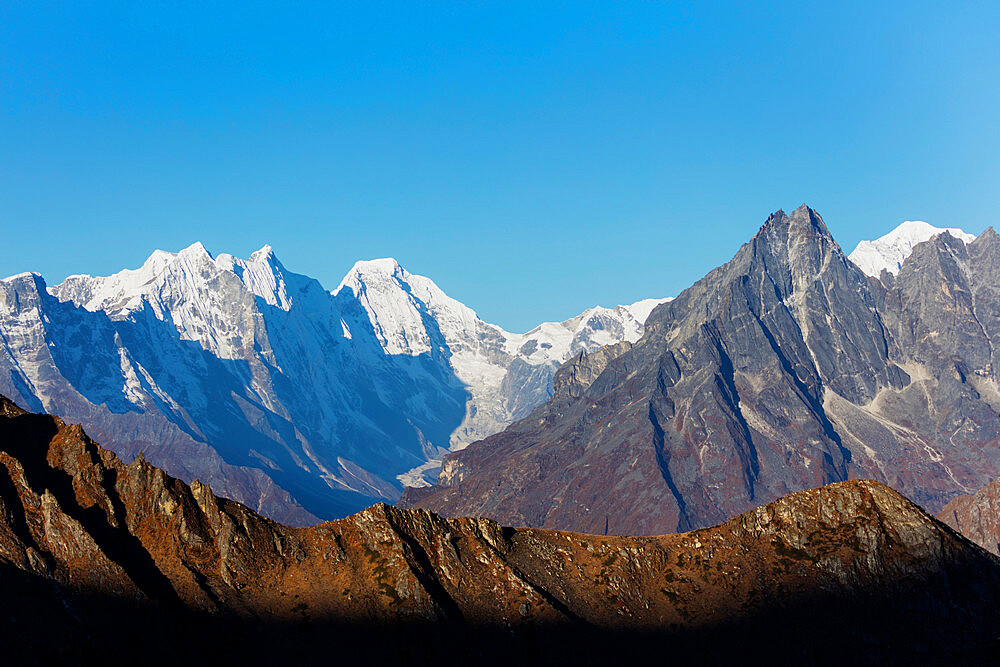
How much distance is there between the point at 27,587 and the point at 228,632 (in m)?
29.4

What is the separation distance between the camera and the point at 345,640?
134750 millimetres

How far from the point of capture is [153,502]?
14025 cm

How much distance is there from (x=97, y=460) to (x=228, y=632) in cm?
3865

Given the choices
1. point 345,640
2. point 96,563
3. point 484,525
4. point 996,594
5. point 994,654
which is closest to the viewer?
point 96,563

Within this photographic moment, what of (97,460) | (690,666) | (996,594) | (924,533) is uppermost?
(97,460)

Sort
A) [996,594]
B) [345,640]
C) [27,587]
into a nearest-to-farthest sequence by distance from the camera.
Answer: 1. [27,587]
2. [345,640]
3. [996,594]

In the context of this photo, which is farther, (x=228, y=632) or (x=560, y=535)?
(x=560, y=535)

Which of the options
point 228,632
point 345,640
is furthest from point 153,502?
point 345,640

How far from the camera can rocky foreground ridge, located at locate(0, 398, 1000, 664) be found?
121 m

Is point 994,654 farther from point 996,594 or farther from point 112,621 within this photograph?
point 112,621

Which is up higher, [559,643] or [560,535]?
[560,535]

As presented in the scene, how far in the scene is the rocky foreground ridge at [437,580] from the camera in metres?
121

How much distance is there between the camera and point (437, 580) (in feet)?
502

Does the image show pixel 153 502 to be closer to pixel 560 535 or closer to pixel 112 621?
pixel 112 621
